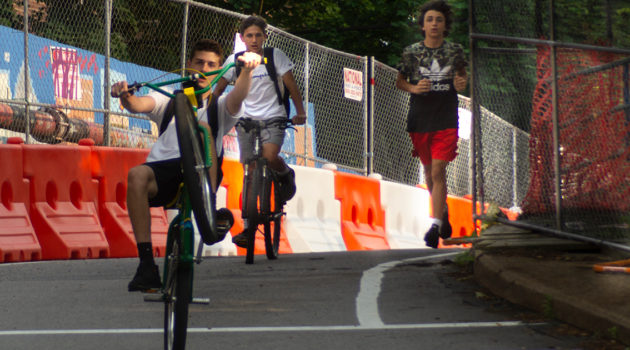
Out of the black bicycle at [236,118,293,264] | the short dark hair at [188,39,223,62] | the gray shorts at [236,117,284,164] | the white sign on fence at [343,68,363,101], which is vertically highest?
the white sign on fence at [343,68,363,101]

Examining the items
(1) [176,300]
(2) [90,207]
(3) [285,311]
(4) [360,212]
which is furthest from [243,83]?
(4) [360,212]

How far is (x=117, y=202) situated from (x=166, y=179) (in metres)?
6.22

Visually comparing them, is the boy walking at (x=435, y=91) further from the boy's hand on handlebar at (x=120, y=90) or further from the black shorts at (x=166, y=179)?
the boy's hand on handlebar at (x=120, y=90)

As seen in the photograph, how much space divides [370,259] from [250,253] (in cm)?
94

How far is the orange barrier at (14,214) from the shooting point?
11383 mm

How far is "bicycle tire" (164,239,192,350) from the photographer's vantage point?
5621 millimetres

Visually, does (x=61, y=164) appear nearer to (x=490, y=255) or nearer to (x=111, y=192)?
(x=111, y=192)

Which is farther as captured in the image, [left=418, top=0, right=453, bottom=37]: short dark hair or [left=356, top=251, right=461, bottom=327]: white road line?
[left=418, top=0, right=453, bottom=37]: short dark hair

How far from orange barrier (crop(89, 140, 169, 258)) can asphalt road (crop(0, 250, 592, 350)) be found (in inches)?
Answer: 87.9

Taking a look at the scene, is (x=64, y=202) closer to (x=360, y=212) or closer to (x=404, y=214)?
(x=360, y=212)

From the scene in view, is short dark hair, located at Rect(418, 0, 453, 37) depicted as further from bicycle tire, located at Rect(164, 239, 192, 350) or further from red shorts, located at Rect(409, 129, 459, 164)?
bicycle tire, located at Rect(164, 239, 192, 350)

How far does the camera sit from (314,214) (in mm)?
14766

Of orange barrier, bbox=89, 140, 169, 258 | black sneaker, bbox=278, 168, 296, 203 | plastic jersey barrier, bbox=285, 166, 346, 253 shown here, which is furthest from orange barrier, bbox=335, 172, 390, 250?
black sneaker, bbox=278, 168, 296, 203

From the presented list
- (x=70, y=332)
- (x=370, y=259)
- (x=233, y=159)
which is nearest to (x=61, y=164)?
(x=233, y=159)
